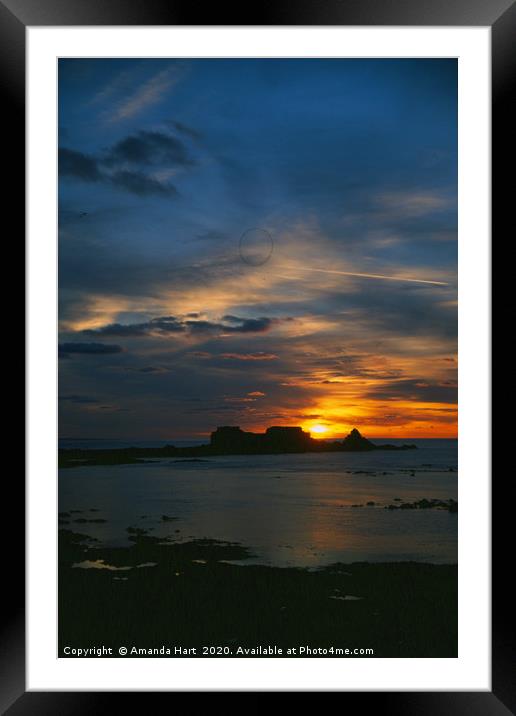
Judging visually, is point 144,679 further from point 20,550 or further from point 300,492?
point 300,492

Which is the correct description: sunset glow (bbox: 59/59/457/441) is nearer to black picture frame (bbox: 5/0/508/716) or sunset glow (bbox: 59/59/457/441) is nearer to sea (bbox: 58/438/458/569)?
sea (bbox: 58/438/458/569)

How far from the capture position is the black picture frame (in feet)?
4.48

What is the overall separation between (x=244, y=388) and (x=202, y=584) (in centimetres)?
118

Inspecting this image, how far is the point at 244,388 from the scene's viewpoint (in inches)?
121

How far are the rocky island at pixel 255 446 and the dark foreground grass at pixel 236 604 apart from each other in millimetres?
623

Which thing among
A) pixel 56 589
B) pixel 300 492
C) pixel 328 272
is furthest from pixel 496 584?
pixel 300 492

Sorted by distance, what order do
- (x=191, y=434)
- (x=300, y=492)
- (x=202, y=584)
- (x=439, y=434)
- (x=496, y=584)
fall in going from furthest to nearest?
(x=300, y=492) < (x=191, y=434) < (x=439, y=434) < (x=202, y=584) < (x=496, y=584)

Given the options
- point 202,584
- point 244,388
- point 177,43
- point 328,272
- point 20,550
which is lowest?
point 202,584

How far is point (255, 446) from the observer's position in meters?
3.23

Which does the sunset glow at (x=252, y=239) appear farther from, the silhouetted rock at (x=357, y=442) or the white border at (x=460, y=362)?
the white border at (x=460, y=362)

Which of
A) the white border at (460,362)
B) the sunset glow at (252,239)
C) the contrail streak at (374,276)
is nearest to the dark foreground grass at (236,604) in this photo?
the white border at (460,362)

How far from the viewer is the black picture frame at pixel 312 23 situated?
1.36 metres

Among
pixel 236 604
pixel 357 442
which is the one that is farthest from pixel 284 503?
pixel 236 604

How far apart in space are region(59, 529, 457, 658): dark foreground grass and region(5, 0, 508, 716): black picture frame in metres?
0.14
